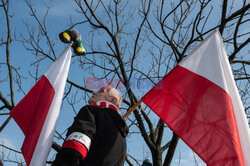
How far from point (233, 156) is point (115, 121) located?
3.35ft

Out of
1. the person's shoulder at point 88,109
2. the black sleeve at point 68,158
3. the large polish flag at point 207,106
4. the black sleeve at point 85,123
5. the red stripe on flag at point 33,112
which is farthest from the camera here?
the red stripe on flag at point 33,112

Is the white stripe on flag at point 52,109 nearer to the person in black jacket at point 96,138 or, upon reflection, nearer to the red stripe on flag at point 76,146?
the person in black jacket at point 96,138

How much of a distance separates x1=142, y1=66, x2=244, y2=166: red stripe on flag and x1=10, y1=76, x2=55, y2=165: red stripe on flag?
1093mm

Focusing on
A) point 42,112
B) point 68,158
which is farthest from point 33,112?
point 68,158

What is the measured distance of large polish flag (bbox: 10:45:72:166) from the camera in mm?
2061

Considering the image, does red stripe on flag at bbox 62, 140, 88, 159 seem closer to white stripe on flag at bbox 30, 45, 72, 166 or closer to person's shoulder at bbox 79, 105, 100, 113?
person's shoulder at bbox 79, 105, 100, 113

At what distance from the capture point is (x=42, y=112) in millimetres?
2334

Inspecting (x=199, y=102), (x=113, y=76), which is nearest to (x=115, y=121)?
(x=199, y=102)

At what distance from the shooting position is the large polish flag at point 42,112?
2.06m

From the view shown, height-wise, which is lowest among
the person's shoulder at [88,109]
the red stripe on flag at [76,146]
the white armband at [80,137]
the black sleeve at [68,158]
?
the black sleeve at [68,158]

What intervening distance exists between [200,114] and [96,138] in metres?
1.08

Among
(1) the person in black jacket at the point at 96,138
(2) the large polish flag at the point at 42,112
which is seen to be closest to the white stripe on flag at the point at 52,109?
(2) the large polish flag at the point at 42,112

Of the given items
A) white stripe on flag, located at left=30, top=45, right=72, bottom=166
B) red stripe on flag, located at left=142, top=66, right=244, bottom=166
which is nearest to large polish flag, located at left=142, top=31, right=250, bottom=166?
red stripe on flag, located at left=142, top=66, right=244, bottom=166

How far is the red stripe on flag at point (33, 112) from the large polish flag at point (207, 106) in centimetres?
110
